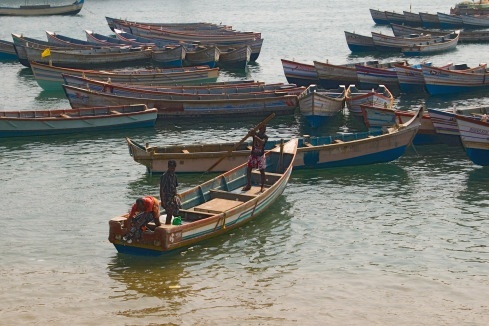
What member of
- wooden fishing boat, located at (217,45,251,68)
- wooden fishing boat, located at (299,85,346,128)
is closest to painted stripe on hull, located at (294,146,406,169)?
wooden fishing boat, located at (299,85,346,128)

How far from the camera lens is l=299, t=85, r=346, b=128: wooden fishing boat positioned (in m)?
40.5

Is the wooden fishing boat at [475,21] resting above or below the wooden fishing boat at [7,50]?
above

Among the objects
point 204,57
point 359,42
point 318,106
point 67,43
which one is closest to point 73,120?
point 318,106

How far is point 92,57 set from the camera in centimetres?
6150

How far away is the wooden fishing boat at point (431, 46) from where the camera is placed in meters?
70.3

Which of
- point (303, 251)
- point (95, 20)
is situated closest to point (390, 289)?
point (303, 251)

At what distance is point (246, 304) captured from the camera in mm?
21344

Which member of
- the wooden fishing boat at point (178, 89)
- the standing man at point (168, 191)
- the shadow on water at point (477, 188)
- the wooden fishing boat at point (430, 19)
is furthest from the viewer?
the wooden fishing boat at point (430, 19)

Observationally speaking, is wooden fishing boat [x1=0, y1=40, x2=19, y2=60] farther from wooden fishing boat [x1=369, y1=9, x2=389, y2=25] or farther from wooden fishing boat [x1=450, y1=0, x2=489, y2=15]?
wooden fishing boat [x1=450, y1=0, x2=489, y2=15]

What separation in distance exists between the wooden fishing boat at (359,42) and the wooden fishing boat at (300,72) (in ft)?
71.8

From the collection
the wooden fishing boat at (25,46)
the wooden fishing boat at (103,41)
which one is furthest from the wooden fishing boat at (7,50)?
the wooden fishing boat at (103,41)

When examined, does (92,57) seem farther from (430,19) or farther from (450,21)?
(450,21)

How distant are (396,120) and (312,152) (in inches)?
240

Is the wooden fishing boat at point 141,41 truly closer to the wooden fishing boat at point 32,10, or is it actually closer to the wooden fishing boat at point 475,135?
the wooden fishing boat at point 475,135
